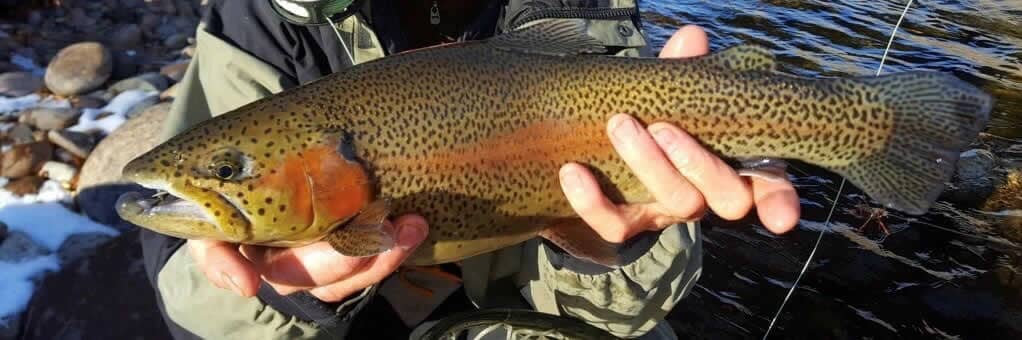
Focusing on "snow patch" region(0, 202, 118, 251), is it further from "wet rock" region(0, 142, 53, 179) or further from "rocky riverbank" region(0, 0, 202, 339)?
"wet rock" region(0, 142, 53, 179)

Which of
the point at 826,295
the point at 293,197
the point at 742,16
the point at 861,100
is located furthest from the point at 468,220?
the point at 742,16

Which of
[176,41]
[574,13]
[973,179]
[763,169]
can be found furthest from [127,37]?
[973,179]

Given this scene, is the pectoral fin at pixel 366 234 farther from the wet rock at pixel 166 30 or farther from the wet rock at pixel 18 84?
the wet rock at pixel 166 30

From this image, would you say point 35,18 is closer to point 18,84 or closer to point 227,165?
point 18,84

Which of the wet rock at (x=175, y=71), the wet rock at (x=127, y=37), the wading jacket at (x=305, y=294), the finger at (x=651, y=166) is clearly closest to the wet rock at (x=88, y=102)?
the wet rock at (x=175, y=71)

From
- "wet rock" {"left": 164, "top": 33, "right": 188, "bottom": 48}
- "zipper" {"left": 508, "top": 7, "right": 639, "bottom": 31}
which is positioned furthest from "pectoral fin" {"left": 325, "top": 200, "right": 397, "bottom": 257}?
"wet rock" {"left": 164, "top": 33, "right": 188, "bottom": 48}
